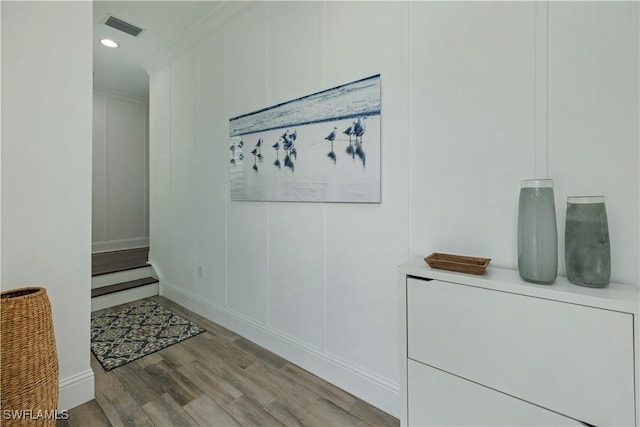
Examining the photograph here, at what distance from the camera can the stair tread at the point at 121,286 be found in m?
2.99

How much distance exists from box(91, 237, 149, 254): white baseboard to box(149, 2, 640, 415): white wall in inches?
114

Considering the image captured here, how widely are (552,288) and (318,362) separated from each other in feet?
4.79

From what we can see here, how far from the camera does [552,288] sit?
0.98m

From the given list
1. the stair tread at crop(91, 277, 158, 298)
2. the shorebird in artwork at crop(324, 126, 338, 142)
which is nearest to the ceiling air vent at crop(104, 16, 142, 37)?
the shorebird in artwork at crop(324, 126, 338, 142)

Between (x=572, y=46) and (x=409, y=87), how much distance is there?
0.66m

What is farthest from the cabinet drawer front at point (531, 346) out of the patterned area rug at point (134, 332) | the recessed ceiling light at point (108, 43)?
the recessed ceiling light at point (108, 43)

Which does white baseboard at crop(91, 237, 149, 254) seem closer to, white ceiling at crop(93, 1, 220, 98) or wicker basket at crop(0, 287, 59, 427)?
white ceiling at crop(93, 1, 220, 98)

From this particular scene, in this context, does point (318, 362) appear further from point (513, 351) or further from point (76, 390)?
point (76, 390)

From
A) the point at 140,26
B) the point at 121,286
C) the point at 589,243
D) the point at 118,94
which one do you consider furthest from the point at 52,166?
the point at 118,94

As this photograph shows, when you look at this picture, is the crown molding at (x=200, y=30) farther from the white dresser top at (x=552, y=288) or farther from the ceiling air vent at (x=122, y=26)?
the white dresser top at (x=552, y=288)

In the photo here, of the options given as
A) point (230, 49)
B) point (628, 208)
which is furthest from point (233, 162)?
point (628, 208)

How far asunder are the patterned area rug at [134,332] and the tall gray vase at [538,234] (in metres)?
2.53

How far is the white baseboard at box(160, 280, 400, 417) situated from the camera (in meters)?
1.61

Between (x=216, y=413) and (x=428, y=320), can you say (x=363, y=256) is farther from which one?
(x=216, y=413)
